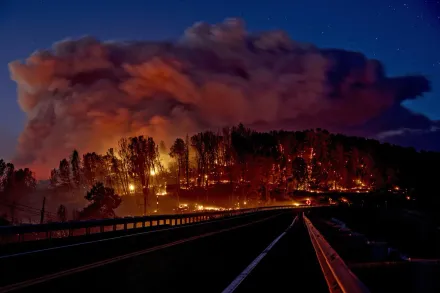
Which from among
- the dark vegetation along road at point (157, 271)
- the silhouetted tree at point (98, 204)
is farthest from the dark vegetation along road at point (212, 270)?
the silhouetted tree at point (98, 204)

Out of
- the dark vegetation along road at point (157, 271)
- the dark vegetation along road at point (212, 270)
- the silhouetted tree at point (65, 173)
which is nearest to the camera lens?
the dark vegetation along road at point (212, 270)

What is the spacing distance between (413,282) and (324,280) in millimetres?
3253

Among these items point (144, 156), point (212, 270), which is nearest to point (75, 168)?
point (144, 156)

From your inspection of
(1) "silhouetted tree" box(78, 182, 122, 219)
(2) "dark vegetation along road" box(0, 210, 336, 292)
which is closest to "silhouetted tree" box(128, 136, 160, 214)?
(1) "silhouetted tree" box(78, 182, 122, 219)

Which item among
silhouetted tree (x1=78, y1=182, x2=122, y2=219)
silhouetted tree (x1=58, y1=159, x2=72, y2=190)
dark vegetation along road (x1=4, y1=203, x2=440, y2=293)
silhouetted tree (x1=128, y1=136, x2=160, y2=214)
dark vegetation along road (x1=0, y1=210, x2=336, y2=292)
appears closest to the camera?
dark vegetation along road (x1=4, y1=203, x2=440, y2=293)

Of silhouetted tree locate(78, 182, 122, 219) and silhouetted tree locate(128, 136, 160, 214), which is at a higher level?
silhouetted tree locate(128, 136, 160, 214)

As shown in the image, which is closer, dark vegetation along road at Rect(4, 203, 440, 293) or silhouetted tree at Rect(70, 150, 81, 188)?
dark vegetation along road at Rect(4, 203, 440, 293)

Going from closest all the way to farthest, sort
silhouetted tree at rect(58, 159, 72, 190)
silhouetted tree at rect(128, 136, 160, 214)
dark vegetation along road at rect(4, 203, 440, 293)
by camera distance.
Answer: dark vegetation along road at rect(4, 203, 440, 293) < silhouetted tree at rect(128, 136, 160, 214) < silhouetted tree at rect(58, 159, 72, 190)

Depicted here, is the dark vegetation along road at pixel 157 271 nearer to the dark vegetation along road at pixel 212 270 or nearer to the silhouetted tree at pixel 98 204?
the dark vegetation along road at pixel 212 270

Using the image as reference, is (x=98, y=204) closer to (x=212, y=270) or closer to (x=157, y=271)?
(x=212, y=270)

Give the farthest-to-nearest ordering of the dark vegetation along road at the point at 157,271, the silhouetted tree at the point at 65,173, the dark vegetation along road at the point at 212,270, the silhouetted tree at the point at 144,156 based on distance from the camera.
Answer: the silhouetted tree at the point at 65,173 < the silhouetted tree at the point at 144,156 < the dark vegetation along road at the point at 157,271 < the dark vegetation along road at the point at 212,270

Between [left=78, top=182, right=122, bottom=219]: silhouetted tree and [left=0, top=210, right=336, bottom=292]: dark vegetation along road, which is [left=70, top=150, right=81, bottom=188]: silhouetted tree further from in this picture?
[left=0, top=210, right=336, bottom=292]: dark vegetation along road

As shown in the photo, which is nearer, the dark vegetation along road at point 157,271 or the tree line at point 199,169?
the dark vegetation along road at point 157,271

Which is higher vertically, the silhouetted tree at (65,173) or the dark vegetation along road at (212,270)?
the silhouetted tree at (65,173)
